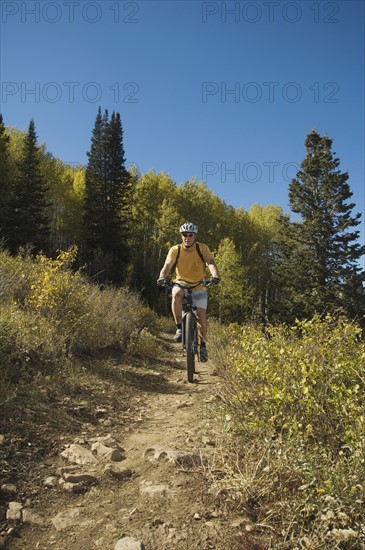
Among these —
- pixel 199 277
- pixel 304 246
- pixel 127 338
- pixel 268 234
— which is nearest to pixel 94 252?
pixel 304 246

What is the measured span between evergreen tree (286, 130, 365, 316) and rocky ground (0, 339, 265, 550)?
22.2 m

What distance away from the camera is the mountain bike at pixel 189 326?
6035mm

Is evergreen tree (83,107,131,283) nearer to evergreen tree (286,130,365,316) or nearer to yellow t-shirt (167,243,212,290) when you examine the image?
evergreen tree (286,130,365,316)

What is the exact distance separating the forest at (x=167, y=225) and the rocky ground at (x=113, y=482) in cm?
1398

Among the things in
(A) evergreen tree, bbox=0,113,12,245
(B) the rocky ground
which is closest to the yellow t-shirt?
(B) the rocky ground

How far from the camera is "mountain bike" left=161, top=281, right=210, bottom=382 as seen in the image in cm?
604

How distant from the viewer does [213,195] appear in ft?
155

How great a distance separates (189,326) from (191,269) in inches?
39.7

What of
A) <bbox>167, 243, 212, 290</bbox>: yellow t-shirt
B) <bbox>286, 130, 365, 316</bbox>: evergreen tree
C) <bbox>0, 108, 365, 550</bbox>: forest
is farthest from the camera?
<bbox>286, 130, 365, 316</bbox>: evergreen tree

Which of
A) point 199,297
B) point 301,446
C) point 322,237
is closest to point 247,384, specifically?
point 301,446

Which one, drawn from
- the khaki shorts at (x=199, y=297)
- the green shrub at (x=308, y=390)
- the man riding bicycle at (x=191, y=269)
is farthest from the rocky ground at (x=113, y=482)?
the khaki shorts at (x=199, y=297)

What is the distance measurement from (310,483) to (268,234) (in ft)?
156

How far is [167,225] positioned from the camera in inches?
1411

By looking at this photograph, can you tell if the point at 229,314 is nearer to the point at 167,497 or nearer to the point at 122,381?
the point at 122,381
